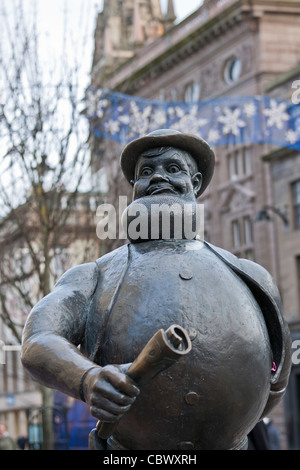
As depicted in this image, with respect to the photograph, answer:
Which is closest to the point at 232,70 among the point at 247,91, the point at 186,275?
→ the point at 247,91

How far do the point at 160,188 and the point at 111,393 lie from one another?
3.61 feet

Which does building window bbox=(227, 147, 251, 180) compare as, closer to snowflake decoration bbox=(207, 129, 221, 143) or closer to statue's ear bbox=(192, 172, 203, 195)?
snowflake decoration bbox=(207, 129, 221, 143)

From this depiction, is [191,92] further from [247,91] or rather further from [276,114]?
[276,114]

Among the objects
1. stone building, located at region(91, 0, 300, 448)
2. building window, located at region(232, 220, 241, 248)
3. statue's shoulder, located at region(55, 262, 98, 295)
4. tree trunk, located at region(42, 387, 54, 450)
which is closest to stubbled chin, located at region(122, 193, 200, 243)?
statue's shoulder, located at region(55, 262, 98, 295)

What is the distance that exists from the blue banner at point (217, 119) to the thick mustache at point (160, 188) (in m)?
13.6

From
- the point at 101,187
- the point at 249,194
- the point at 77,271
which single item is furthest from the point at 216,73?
the point at 77,271

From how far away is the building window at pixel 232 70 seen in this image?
31558 millimetres

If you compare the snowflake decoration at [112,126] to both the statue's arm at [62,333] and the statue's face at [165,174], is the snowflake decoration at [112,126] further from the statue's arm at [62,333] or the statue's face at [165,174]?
the statue's arm at [62,333]

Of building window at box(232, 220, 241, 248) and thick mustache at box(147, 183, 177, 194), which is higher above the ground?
building window at box(232, 220, 241, 248)

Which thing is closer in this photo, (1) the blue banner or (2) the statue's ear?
(2) the statue's ear

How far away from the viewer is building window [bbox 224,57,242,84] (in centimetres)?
3156

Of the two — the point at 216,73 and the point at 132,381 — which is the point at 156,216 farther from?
the point at 216,73

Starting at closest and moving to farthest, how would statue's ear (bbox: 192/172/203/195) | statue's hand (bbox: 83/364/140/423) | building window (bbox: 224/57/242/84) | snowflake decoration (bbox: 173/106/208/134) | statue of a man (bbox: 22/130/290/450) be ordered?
statue's hand (bbox: 83/364/140/423) < statue of a man (bbox: 22/130/290/450) < statue's ear (bbox: 192/172/203/195) < snowflake decoration (bbox: 173/106/208/134) < building window (bbox: 224/57/242/84)

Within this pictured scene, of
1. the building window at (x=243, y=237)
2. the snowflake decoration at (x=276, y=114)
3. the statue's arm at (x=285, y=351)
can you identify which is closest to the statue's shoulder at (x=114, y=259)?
the statue's arm at (x=285, y=351)
